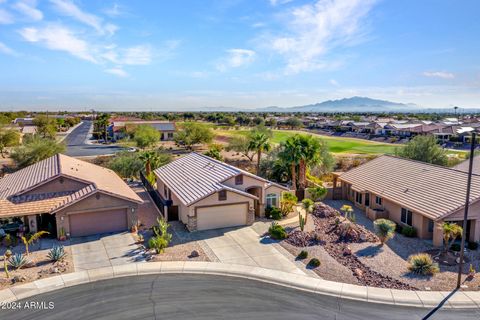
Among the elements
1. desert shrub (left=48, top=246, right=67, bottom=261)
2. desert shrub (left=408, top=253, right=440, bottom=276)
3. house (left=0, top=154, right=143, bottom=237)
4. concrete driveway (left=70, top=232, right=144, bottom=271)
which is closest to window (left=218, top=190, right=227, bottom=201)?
house (left=0, top=154, right=143, bottom=237)

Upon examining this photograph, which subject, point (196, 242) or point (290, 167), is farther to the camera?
point (290, 167)

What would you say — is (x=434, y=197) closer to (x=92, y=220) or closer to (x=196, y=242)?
(x=196, y=242)

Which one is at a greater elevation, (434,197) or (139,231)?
(434,197)

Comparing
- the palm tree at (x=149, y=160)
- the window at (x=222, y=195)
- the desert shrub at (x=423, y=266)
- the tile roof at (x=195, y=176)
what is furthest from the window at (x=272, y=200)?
the palm tree at (x=149, y=160)

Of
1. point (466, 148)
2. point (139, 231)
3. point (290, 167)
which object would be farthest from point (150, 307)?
point (466, 148)

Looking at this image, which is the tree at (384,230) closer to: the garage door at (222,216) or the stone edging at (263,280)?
the stone edging at (263,280)

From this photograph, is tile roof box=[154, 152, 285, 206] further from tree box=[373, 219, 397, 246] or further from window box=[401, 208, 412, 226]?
window box=[401, 208, 412, 226]
